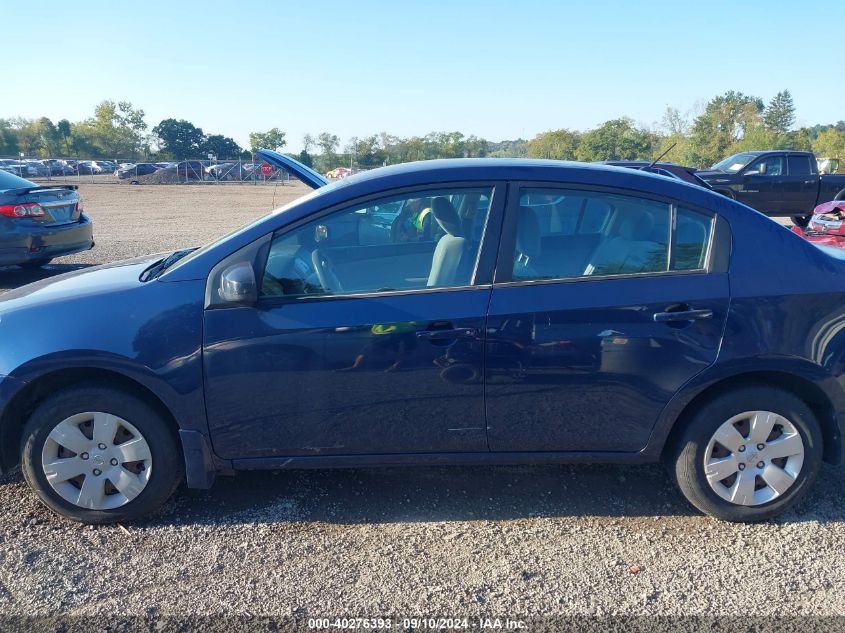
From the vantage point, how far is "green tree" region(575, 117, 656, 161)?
38281 millimetres

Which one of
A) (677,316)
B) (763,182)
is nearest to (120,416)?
(677,316)

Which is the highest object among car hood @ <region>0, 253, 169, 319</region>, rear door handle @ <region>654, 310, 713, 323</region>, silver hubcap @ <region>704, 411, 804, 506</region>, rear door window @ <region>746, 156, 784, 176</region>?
rear door window @ <region>746, 156, 784, 176</region>

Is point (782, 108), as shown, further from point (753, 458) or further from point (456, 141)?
point (753, 458)

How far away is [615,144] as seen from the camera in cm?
4041

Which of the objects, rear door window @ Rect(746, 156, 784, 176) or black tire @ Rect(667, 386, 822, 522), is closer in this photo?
black tire @ Rect(667, 386, 822, 522)

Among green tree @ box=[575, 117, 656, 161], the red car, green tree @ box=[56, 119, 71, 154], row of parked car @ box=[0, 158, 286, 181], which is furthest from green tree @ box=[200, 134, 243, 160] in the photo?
the red car

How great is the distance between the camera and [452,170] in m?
3.41

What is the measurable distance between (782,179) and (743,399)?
15589 millimetres

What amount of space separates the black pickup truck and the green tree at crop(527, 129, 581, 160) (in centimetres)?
2692

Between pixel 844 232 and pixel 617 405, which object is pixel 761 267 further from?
pixel 844 232

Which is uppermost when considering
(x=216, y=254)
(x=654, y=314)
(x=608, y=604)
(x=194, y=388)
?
(x=216, y=254)

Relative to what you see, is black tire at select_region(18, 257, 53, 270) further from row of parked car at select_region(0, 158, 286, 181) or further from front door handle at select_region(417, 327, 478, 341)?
row of parked car at select_region(0, 158, 286, 181)

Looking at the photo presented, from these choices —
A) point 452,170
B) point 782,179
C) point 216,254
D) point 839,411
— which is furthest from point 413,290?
point 782,179

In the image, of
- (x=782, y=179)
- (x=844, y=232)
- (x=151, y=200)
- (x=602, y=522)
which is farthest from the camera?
(x=151, y=200)
